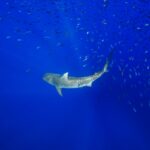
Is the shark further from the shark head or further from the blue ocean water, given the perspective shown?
the blue ocean water

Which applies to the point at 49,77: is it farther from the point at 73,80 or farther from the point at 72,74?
the point at 72,74

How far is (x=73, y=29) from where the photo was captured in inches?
725

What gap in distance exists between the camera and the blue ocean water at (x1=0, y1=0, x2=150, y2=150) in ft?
58.0

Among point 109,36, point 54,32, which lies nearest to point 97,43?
point 109,36

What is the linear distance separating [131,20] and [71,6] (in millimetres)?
2663

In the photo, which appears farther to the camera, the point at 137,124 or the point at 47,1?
the point at 137,124

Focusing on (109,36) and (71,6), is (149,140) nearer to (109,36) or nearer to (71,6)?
(109,36)

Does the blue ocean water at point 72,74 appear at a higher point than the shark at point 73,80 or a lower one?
lower

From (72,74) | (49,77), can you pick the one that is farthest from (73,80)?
(72,74)

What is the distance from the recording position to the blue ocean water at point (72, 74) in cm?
1769

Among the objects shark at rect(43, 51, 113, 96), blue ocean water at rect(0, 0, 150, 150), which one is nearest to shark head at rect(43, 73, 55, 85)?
shark at rect(43, 51, 113, 96)

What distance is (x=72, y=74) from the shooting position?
1881 centimetres

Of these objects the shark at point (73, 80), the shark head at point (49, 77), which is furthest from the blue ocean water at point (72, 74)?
the shark at point (73, 80)

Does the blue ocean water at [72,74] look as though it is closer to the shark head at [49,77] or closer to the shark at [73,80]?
the shark head at [49,77]
